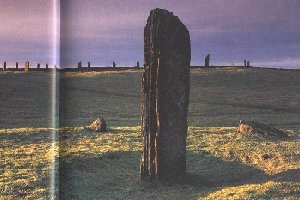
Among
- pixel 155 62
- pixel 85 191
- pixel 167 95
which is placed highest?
pixel 155 62

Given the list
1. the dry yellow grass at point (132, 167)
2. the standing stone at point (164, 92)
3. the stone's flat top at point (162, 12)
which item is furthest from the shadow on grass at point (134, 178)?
the stone's flat top at point (162, 12)

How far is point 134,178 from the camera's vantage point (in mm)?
12320

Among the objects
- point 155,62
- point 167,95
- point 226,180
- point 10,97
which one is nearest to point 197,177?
point 226,180

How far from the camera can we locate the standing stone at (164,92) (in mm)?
11852

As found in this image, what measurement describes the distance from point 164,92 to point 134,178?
231cm

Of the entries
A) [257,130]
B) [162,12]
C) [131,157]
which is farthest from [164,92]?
[257,130]

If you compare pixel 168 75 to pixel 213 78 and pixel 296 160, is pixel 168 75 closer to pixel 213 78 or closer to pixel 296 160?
pixel 296 160

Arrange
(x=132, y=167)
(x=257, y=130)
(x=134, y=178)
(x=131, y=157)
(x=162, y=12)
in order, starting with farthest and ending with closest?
(x=257, y=130)
(x=131, y=157)
(x=132, y=167)
(x=134, y=178)
(x=162, y=12)

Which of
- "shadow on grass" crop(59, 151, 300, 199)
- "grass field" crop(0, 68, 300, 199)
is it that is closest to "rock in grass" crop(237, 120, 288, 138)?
"grass field" crop(0, 68, 300, 199)

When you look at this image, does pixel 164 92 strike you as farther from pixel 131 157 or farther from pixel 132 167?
pixel 131 157

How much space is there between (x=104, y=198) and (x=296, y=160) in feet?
19.6

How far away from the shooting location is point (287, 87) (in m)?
44.8

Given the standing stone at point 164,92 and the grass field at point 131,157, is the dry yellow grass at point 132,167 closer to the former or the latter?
the grass field at point 131,157

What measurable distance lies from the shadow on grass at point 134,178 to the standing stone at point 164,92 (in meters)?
0.57
